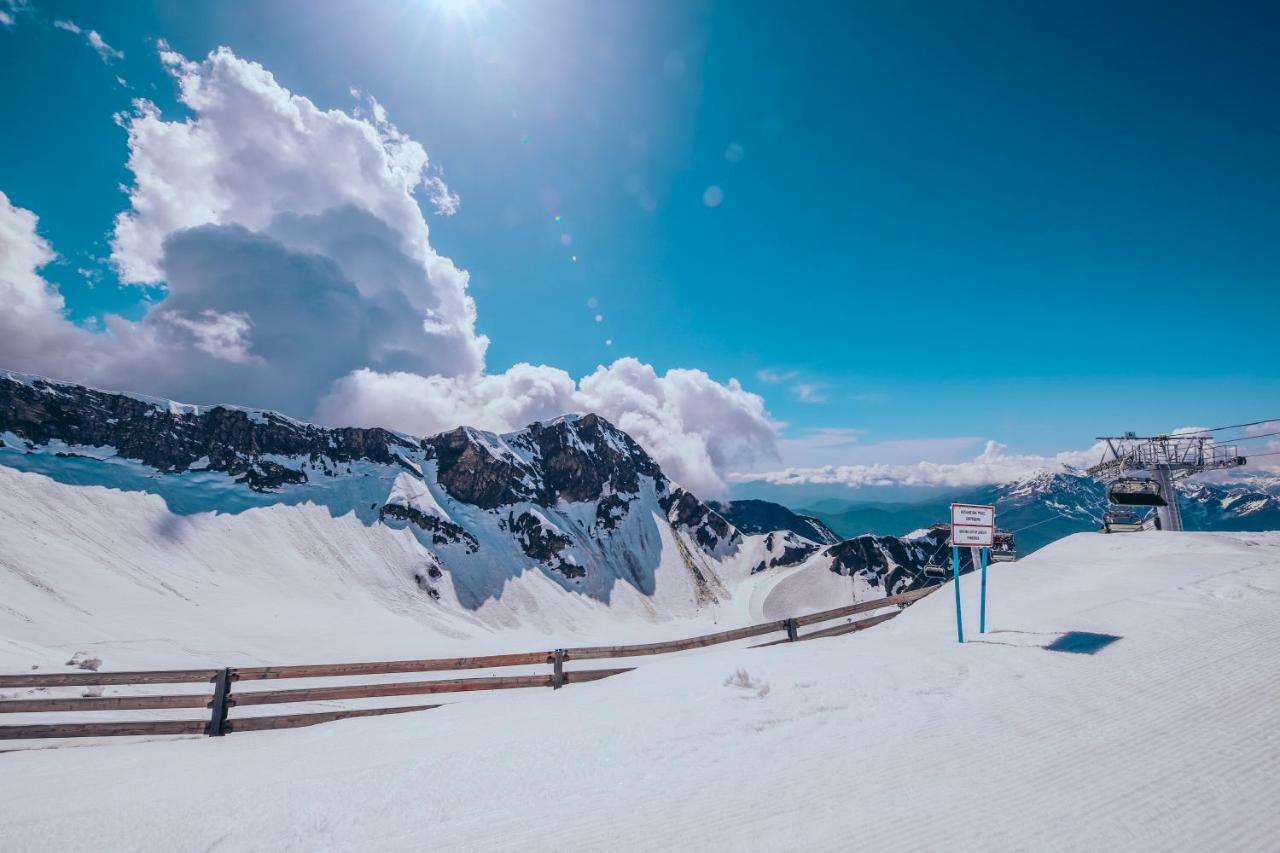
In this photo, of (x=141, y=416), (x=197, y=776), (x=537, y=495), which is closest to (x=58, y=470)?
(x=141, y=416)

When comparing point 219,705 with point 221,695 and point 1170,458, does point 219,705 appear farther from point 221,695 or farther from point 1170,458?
point 1170,458

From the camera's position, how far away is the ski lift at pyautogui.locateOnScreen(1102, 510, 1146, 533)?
2745cm

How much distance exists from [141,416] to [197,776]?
564 feet

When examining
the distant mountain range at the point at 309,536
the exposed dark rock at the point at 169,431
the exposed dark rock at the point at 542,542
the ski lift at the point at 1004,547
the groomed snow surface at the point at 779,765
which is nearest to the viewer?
the groomed snow surface at the point at 779,765

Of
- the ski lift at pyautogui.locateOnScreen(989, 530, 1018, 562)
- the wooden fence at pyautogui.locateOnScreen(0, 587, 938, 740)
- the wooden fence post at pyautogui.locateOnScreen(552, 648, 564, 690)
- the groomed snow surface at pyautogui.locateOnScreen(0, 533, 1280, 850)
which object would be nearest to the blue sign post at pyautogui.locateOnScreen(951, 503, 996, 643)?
the groomed snow surface at pyautogui.locateOnScreen(0, 533, 1280, 850)

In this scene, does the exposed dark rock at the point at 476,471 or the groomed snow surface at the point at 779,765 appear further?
the exposed dark rock at the point at 476,471

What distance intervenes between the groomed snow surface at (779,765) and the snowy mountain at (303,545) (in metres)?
42.1

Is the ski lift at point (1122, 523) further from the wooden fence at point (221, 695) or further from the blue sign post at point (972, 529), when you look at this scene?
the wooden fence at point (221, 695)

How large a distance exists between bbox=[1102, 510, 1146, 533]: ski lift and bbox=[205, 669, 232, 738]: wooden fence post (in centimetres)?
3612

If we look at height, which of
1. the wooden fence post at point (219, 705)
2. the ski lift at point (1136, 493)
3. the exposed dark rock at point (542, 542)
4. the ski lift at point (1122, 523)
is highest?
the ski lift at point (1136, 493)

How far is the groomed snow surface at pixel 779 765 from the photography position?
477 centimetres

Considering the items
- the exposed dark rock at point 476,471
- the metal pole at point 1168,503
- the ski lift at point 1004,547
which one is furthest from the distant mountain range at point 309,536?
the metal pole at point 1168,503

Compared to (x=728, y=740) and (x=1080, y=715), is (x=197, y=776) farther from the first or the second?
(x=1080, y=715)

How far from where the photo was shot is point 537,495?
186m
